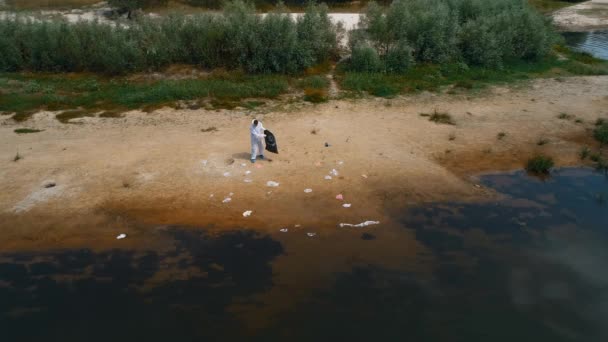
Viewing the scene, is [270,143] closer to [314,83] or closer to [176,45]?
[314,83]

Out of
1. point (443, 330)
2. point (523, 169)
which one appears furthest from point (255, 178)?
point (523, 169)

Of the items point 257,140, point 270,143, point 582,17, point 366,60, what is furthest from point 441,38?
point 582,17

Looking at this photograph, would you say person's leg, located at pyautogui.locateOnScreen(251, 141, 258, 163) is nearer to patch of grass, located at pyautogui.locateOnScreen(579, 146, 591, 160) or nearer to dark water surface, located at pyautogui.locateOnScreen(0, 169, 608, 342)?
dark water surface, located at pyautogui.locateOnScreen(0, 169, 608, 342)

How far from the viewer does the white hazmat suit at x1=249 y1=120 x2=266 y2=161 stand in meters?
16.5

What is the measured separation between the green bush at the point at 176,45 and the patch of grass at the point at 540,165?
14355 millimetres

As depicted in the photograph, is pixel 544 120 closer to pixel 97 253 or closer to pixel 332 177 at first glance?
pixel 332 177

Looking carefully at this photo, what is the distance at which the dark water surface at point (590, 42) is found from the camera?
3603 centimetres

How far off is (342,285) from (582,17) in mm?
50918

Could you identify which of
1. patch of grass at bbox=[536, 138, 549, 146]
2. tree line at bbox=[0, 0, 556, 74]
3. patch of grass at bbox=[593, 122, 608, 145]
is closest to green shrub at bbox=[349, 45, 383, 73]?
tree line at bbox=[0, 0, 556, 74]

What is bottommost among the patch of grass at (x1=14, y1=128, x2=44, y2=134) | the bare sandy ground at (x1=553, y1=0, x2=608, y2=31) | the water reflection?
the water reflection

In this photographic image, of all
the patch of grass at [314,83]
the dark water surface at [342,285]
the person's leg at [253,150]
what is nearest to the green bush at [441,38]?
the patch of grass at [314,83]

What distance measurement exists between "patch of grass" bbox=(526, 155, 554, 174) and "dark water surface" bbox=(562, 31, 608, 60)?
22.2 metres

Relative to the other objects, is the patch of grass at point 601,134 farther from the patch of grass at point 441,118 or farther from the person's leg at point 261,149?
the person's leg at point 261,149

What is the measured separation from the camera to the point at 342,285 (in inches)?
467
